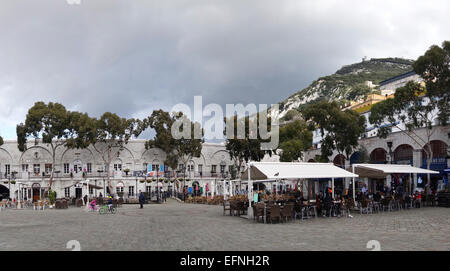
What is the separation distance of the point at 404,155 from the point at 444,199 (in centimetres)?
1047

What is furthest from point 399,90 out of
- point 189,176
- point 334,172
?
point 189,176

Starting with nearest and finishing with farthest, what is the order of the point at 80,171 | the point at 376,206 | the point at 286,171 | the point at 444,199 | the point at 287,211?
the point at 287,211 < the point at 286,171 < the point at 376,206 < the point at 444,199 < the point at 80,171

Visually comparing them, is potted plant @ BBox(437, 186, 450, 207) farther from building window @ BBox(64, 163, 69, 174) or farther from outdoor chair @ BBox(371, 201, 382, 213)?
building window @ BBox(64, 163, 69, 174)

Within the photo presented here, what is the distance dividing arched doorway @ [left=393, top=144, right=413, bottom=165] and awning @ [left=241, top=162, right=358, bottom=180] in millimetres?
15803

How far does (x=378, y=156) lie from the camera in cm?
3697

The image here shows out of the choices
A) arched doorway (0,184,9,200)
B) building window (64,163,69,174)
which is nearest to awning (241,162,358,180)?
building window (64,163,69,174)

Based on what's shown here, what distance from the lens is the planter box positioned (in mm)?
23684

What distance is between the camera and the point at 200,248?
1005 centimetres

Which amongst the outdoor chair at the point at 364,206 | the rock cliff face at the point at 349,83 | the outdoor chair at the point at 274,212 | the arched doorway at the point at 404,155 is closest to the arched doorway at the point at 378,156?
the arched doorway at the point at 404,155

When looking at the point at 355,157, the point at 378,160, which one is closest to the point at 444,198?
the point at 378,160

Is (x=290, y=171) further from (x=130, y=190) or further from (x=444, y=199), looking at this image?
(x=130, y=190)

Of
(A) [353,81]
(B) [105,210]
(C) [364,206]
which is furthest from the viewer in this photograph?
(A) [353,81]

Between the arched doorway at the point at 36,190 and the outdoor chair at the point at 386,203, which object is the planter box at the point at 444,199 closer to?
the outdoor chair at the point at 386,203
